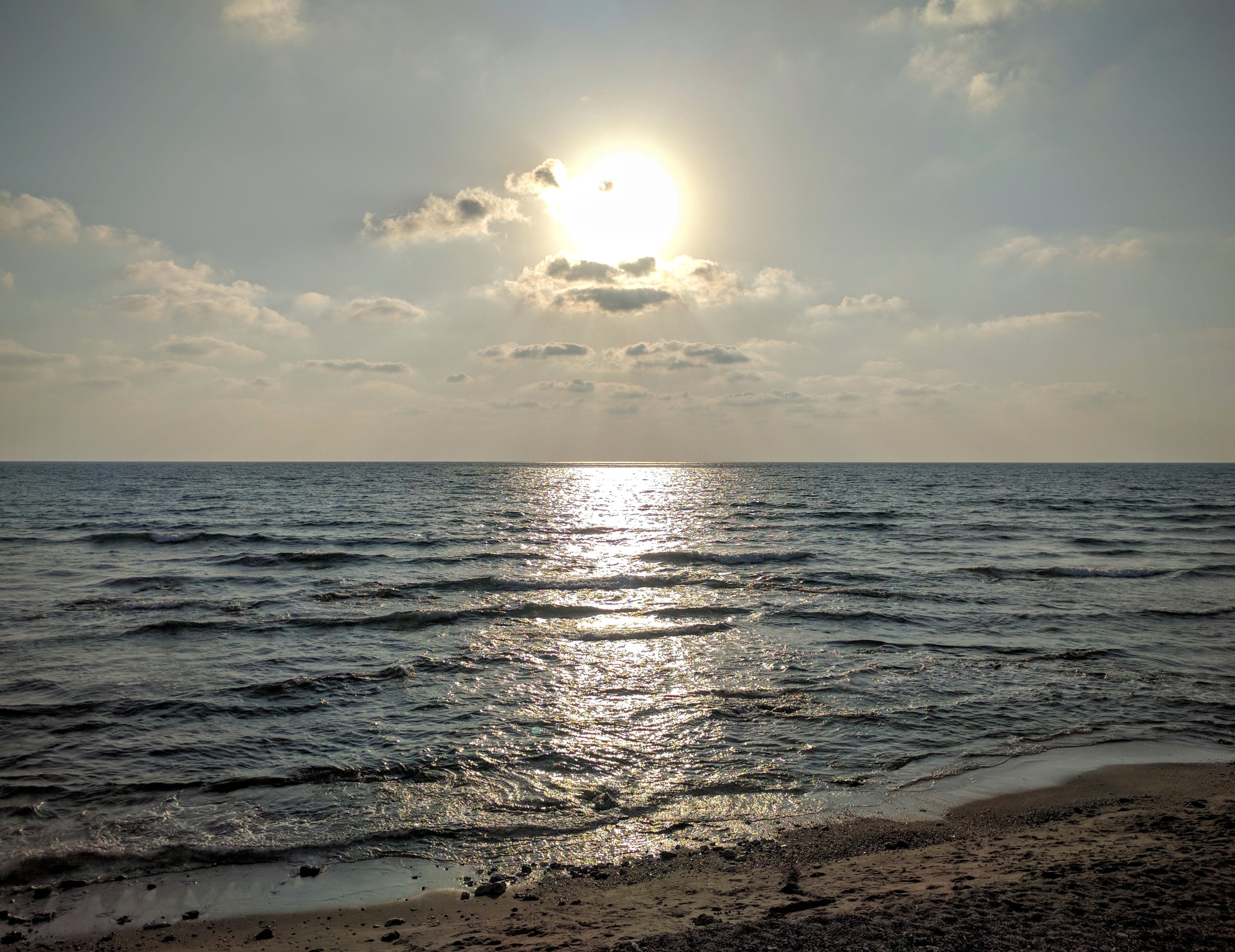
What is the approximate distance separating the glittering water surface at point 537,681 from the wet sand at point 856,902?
1.18 metres

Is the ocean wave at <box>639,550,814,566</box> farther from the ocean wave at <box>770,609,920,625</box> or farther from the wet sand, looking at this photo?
the wet sand

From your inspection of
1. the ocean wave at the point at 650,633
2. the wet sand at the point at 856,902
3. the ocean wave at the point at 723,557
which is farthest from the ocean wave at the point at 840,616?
the wet sand at the point at 856,902

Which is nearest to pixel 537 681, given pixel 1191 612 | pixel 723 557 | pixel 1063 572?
pixel 723 557

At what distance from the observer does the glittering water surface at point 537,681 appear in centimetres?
899

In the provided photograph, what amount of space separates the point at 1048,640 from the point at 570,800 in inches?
579

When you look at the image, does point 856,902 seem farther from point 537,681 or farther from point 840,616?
point 840,616

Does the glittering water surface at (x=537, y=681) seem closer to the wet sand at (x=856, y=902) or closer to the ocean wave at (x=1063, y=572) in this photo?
the ocean wave at (x=1063, y=572)

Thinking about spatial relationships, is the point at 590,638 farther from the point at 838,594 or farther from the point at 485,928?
the point at 485,928

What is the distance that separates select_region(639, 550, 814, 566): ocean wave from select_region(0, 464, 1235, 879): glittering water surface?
0.32 meters

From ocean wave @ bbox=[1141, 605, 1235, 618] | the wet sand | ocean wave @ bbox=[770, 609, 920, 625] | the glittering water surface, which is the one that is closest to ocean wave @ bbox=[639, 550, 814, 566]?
the glittering water surface

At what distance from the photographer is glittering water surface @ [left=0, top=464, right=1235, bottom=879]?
8.99 meters

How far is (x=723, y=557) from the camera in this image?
32.9 meters

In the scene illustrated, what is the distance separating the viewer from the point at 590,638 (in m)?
18.2

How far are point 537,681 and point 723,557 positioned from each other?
19.6 metres
